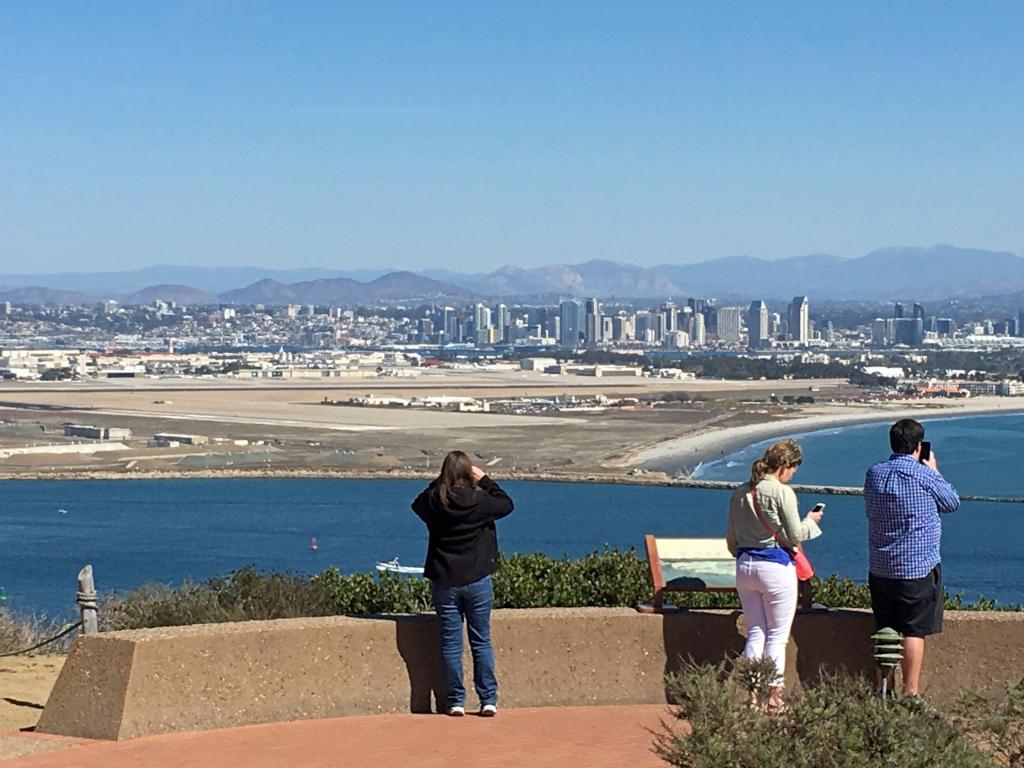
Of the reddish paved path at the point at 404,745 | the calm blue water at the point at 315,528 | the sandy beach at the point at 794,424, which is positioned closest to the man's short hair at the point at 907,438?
the reddish paved path at the point at 404,745

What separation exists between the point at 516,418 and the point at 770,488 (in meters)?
79.0

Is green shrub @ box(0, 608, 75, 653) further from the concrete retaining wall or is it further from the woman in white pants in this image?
the woman in white pants

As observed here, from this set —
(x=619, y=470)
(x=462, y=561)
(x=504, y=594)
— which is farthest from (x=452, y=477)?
(x=619, y=470)

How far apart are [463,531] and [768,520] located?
3.55 feet

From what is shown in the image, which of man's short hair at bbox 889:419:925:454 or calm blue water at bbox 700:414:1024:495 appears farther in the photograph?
calm blue water at bbox 700:414:1024:495

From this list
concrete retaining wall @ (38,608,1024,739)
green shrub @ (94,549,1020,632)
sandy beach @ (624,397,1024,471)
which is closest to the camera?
concrete retaining wall @ (38,608,1024,739)

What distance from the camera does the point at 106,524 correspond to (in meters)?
45.4

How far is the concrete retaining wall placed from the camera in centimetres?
617

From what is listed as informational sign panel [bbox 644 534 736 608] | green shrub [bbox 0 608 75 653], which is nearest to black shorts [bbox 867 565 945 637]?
informational sign panel [bbox 644 534 736 608]

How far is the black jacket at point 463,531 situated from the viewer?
6250 mm

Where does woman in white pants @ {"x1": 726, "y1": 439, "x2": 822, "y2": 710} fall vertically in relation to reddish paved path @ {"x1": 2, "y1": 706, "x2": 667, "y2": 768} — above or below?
above

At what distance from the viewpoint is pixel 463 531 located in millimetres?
6285

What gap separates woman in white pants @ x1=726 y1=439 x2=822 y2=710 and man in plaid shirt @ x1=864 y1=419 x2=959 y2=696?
0.24 meters

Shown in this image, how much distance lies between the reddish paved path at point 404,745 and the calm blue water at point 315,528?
20.4m
